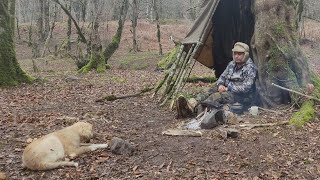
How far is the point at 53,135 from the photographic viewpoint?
17.4 ft

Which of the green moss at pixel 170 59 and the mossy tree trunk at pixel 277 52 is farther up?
the mossy tree trunk at pixel 277 52

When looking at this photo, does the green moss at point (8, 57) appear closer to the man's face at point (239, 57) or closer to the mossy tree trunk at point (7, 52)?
the mossy tree trunk at point (7, 52)

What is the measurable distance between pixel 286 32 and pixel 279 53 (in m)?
0.49

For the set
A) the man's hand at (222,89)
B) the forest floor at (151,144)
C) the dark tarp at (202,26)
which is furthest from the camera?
the dark tarp at (202,26)

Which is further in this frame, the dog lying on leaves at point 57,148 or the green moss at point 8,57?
the green moss at point 8,57

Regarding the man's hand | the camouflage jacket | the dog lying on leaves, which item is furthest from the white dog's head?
the camouflage jacket

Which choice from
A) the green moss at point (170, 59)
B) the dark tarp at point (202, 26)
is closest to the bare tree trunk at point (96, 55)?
the green moss at point (170, 59)

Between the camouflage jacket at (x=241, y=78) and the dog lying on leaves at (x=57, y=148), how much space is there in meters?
3.30

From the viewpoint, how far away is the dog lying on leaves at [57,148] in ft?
15.9

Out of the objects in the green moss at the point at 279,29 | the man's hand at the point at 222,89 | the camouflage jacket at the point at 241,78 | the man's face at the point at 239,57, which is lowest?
the man's hand at the point at 222,89

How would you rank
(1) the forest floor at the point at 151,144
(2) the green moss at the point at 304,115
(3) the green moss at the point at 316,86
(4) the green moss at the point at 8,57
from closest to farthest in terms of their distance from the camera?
(1) the forest floor at the point at 151,144, (2) the green moss at the point at 304,115, (3) the green moss at the point at 316,86, (4) the green moss at the point at 8,57

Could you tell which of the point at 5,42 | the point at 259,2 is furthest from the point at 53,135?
the point at 5,42

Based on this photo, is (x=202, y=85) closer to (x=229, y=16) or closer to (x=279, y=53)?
(x=229, y=16)

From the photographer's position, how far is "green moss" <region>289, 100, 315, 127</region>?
6531 millimetres
